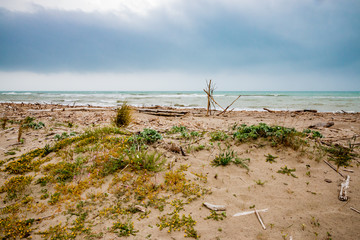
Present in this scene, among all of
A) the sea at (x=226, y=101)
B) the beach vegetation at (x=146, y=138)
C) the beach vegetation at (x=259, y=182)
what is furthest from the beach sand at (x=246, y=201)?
the sea at (x=226, y=101)

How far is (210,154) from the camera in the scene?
421cm

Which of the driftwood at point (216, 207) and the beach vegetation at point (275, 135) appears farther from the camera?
the beach vegetation at point (275, 135)

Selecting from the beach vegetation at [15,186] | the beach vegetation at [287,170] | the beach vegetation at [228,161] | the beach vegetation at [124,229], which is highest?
the beach vegetation at [228,161]

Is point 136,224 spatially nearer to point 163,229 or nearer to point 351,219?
point 163,229

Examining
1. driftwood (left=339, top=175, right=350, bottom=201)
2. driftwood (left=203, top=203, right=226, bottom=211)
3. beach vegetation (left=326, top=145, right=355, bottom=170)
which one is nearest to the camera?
driftwood (left=203, top=203, right=226, bottom=211)

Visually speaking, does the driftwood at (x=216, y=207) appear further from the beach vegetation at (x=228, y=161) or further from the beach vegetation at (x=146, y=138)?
the beach vegetation at (x=146, y=138)

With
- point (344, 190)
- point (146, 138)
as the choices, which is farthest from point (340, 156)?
point (146, 138)

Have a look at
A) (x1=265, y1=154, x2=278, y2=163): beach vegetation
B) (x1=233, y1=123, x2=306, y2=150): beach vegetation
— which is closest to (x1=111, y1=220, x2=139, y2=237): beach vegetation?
(x1=265, y1=154, x2=278, y2=163): beach vegetation

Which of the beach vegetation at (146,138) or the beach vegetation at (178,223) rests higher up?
the beach vegetation at (146,138)

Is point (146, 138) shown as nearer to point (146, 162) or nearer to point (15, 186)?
point (146, 162)

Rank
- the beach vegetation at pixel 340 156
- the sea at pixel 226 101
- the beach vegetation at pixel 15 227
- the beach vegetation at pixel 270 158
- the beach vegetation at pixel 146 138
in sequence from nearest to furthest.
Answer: the beach vegetation at pixel 15 227
the beach vegetation at pixel 340 156
the beach vegetation at pixel 270 158
the beach vegetation at pixel 146 138
the sea at pixel 226 101

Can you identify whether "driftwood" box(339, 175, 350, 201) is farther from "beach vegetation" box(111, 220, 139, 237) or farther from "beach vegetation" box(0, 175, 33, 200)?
"beach vegetation" box(0, 175, 33, 200)

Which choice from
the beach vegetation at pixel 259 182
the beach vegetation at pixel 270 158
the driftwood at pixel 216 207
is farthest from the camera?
the beach vegetation at pixel 270 158

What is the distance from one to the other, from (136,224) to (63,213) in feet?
3.84
